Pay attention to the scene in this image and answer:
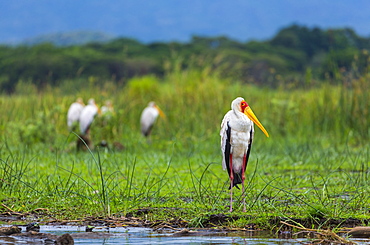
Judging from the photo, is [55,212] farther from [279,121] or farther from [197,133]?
[279,121]

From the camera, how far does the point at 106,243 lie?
4.05 m

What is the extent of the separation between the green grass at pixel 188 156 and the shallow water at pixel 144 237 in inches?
10.9

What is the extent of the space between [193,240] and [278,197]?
1674 mm

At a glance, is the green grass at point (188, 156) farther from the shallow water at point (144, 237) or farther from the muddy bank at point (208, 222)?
the shallow water at point (144, 237)

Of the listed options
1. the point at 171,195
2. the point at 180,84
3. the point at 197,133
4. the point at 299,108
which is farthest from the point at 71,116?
the point at 171,195

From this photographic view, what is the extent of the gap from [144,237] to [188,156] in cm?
415

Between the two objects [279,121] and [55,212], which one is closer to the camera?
[55,212]

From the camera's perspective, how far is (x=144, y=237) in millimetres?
4270

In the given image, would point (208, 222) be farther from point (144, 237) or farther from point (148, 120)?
point (148, 120)

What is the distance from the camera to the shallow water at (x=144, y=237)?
4.10m

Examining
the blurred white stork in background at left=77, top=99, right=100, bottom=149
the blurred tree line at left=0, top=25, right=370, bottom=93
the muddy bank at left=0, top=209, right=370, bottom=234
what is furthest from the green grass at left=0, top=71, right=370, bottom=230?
the blurred tree line at left=0, top=25, right=370, bottom=93

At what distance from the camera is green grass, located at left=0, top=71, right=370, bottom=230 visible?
5.08 metres

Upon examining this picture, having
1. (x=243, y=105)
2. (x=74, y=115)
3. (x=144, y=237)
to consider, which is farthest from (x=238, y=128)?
(x=74, y=115)

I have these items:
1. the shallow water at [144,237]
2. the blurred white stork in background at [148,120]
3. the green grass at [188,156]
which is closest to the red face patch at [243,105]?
the green grass at [188,156]
